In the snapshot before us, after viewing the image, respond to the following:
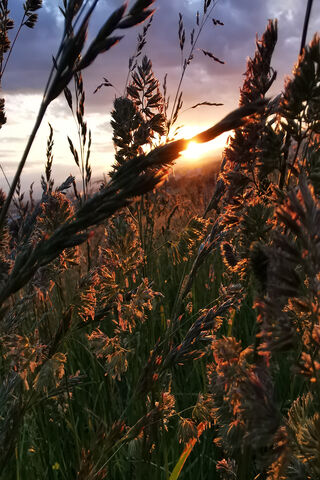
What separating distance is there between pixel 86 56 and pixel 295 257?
56 cm

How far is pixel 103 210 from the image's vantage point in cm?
76

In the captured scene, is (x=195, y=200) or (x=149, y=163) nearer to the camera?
(x=149, y=163)

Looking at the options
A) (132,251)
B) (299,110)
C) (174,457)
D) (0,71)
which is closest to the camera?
(299,110)

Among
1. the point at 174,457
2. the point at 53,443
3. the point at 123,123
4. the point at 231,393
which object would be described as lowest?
the point at 174,457

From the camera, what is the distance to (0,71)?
164 cm

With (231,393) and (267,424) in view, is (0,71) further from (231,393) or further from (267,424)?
(267,424)

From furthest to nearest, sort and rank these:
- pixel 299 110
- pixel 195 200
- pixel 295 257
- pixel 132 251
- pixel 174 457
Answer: pixel 195 200, pixel 174 457, pixel 132 251, pixel 299 110, pixel 295 257

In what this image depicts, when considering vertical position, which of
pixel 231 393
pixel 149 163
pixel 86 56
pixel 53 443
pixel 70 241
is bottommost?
pixel 53 443

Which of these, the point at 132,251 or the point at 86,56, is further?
the point at 132,251

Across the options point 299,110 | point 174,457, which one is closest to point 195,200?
point 174,457

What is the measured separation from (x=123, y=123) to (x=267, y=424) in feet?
7.14

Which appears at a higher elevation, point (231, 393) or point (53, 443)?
point (231, 393)

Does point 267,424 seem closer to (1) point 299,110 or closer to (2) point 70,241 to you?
(2) point 70,241

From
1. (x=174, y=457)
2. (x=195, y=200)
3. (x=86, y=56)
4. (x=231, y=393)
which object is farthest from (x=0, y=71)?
(x=195, y=200)
